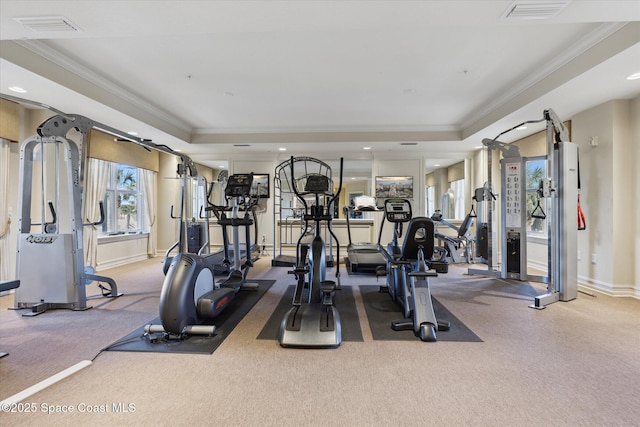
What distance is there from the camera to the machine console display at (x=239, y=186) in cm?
437

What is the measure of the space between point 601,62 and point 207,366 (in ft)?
15.4

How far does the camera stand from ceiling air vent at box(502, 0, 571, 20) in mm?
2154

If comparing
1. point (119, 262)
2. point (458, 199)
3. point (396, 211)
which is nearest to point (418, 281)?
point (396, 211)

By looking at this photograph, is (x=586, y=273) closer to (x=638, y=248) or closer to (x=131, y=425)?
(x=638, y=248)

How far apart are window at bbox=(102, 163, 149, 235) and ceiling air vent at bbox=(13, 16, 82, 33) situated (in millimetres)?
4360

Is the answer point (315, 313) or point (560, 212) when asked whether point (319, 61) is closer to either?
point (315, 313)

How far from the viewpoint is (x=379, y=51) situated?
339 cm

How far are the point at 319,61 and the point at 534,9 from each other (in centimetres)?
218

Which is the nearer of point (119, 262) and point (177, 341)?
point (177, 341)

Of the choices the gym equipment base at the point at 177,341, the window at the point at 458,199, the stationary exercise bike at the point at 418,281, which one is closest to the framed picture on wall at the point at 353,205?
the stationary exercise bike at the point at 418,281

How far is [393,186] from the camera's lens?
776 centimetres

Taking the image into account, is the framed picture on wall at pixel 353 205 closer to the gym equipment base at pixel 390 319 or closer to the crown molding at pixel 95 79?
the gym equipment base at pixel 390 319

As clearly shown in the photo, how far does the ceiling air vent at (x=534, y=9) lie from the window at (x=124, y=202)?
7.19 meters

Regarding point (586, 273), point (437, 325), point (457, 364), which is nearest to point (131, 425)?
point (457, 364)
